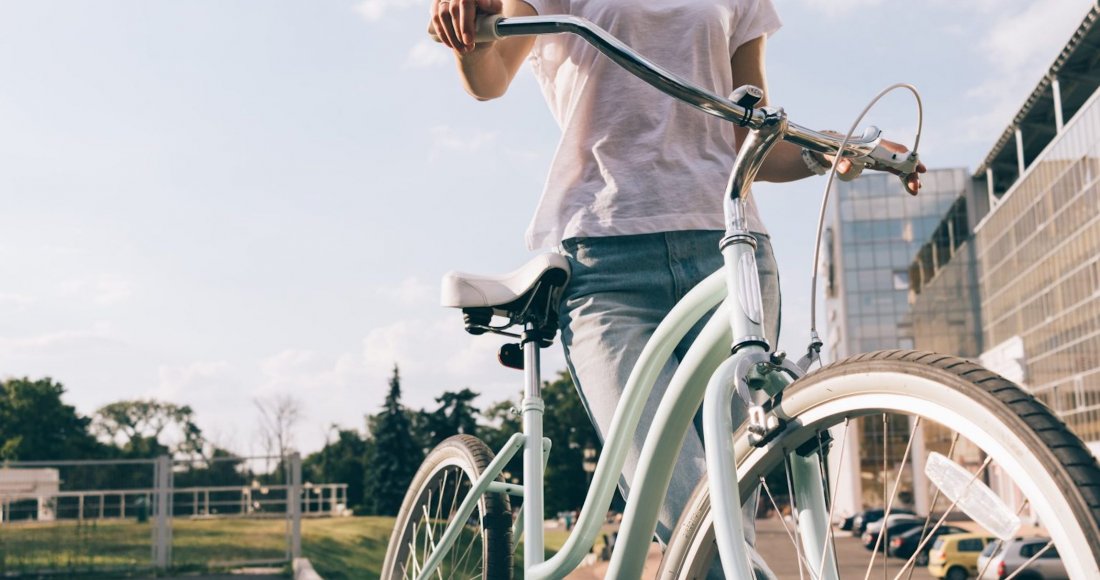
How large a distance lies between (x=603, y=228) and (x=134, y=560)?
16786mm

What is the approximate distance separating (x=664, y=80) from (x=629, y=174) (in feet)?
1.98

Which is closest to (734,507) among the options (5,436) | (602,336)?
(602,336)

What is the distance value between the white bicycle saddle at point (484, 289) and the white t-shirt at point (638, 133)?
3.8 inches

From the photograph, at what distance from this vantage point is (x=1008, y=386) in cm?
111

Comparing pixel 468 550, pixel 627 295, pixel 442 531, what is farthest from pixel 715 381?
pixel 442 531

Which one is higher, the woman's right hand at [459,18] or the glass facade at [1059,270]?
the glass facade at [1059,270]

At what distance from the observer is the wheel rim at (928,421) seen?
103cm

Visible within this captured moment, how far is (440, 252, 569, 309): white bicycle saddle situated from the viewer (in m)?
2.19

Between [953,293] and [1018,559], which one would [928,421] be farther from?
[953,293]

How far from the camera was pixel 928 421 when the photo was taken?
4.30 feet

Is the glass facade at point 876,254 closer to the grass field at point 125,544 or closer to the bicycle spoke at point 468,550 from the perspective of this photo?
the grass field at point 125,544

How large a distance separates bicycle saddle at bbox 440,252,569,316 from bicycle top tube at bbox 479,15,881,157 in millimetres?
676

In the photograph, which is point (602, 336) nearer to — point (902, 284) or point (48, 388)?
point (48, 388)

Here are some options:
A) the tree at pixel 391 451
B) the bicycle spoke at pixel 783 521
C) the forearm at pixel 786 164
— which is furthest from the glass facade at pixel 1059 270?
the bicycle spoke at pixel 783 521
